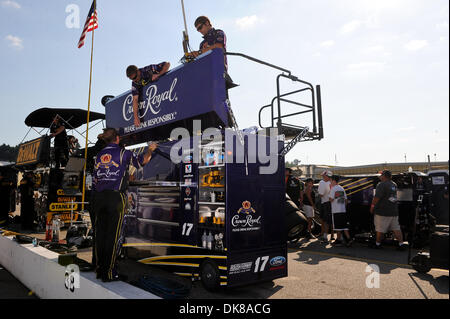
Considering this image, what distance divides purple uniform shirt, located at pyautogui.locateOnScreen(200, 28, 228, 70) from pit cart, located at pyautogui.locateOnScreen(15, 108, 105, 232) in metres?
7.79

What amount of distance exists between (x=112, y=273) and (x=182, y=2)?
539 centimetres

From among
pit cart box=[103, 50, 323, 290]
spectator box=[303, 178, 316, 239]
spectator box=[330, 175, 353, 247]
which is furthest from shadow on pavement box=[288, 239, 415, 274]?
pit cart box=[103, 50, 323, 290]

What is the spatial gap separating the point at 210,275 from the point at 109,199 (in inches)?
70.1

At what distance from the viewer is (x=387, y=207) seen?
729 centimetres

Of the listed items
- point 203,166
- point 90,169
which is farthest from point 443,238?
point 90,169

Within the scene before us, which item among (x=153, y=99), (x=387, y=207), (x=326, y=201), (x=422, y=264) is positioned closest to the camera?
(x=422, y=264)

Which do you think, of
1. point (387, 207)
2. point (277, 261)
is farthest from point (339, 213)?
point (277, 261)

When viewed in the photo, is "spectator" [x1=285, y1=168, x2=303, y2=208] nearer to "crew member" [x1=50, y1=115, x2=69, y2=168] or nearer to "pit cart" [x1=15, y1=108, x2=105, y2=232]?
"pit cart" [x1=15, y1=108, x2=105, y2=232]

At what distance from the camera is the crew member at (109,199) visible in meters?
3.80

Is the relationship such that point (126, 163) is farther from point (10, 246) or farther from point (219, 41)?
point (10, 246)

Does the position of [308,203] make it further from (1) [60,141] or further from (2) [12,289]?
(1) [60,141]

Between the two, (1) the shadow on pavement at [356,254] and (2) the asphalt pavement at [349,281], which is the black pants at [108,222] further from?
(1) the shadow on pavement at [356,254]

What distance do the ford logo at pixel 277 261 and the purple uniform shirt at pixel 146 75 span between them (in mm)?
4209

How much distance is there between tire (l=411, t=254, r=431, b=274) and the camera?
517 centimetres
